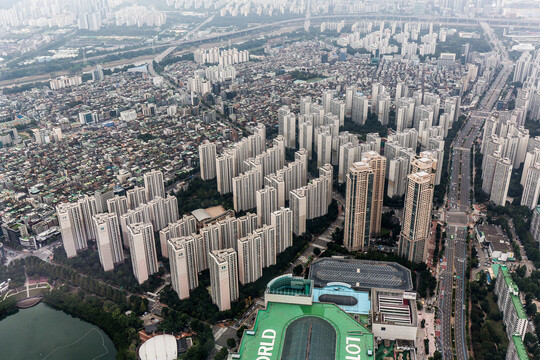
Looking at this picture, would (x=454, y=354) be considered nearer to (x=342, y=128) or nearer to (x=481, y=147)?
(x=481, y=147)

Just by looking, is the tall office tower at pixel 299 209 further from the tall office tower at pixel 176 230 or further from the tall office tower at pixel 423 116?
the tall office tower at pixel 423 116

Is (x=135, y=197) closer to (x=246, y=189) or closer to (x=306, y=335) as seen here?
(x=246, y=189)

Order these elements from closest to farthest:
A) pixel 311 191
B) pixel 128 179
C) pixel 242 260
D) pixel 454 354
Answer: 1. pixel 454 354
2. pixel 242 260
3. pixel 311 191
4. pixel 128 179

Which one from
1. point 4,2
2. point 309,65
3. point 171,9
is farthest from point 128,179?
point 171,9

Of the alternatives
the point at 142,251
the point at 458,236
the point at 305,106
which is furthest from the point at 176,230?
the point at 305,106

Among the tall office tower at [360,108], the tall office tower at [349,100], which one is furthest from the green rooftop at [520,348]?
the tall office tower at [349,100]
